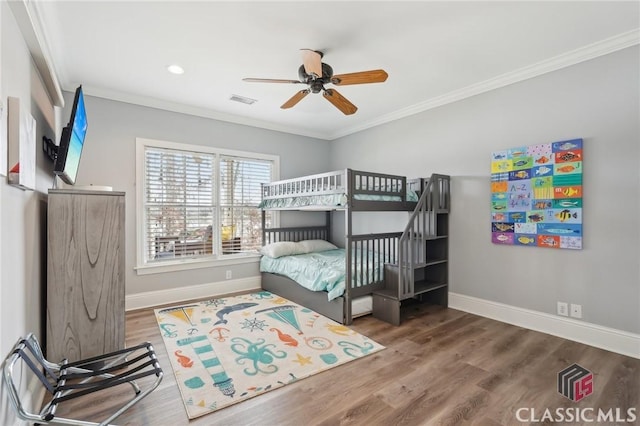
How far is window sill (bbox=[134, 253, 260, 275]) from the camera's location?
12.2 ft

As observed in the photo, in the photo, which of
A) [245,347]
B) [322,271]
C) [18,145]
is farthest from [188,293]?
[18,145]

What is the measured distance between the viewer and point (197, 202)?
414 centimetres

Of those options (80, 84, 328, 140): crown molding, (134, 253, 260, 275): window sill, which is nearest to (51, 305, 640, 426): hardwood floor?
(134, 253, 260, 275): window sill

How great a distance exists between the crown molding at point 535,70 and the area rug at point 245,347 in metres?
2.95

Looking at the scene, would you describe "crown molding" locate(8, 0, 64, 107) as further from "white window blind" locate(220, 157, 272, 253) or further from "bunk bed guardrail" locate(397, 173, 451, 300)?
"bunk bed guardrail" locate(397, 173, 451, 300)

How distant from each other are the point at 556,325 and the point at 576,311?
0.22 meters

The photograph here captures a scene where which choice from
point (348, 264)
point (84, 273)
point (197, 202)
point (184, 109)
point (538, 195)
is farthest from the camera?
point (197, 202)

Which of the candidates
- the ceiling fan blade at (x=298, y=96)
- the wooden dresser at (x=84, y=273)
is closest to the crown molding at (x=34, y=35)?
the wooden dresser at (x=84, y=273)

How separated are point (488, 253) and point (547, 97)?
1686 millimetres

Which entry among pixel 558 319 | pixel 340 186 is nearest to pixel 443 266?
pixel 558 319

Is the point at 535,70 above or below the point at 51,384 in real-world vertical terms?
above

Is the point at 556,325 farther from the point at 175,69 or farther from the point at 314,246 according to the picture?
the point at 175,69

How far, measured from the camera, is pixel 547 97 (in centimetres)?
291

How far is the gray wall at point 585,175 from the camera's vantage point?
2480 millimetres
